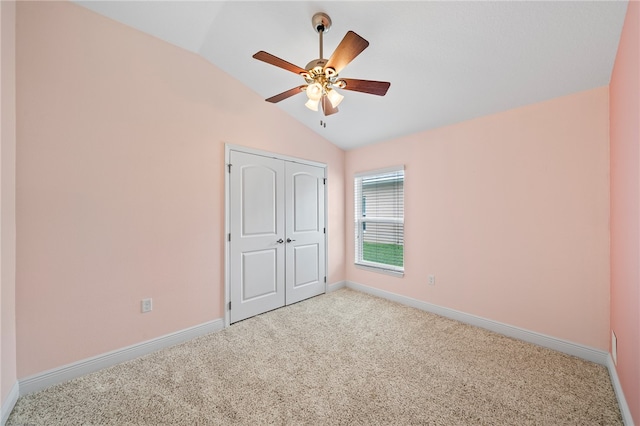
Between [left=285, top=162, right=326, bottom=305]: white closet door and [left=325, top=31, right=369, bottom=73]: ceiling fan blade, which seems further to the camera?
[left=285, top=162, right=326, bottom=305]: white closet door

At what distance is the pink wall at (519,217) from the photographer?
2.11m

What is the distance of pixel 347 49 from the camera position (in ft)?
5.06

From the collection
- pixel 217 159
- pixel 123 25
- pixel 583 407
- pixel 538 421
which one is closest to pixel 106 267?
pixel 217 159

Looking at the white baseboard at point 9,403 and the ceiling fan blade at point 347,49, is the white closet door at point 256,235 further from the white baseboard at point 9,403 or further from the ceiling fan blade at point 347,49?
the ceiling fan blade at point 347,49

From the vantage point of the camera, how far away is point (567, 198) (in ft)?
7.26

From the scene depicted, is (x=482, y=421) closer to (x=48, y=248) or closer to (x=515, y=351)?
(x=515, y=351)

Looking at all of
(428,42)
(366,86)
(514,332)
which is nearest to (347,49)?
(366,86)

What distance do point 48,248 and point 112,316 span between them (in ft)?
2.35

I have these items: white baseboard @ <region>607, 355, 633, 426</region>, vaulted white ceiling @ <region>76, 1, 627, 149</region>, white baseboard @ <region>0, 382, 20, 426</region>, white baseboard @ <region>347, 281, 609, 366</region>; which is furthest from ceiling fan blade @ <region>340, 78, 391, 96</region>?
white baseboard @ <region>0, 382, 20, 426</region>

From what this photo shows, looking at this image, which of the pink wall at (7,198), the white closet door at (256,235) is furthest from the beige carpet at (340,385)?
the white closet door at (256,235)

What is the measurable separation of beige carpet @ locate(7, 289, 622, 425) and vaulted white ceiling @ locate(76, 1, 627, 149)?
2.36 metres

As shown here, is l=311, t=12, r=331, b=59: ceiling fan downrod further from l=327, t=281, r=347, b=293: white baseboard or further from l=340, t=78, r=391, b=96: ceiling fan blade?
l=327, t=281, r=347, b=293: white baseboard

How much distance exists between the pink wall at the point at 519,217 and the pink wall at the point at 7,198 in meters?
3.64

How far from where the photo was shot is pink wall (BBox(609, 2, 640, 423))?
135 cm
